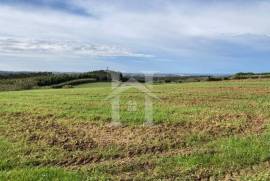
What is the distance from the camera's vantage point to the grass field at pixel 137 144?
12.1m

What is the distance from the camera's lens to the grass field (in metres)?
12.1

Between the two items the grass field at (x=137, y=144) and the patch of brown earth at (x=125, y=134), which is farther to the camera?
the patch of brown earth at (x=125, y=134)

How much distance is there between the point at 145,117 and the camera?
1980 centimetres

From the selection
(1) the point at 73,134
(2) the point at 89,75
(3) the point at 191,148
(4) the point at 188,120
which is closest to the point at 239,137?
(3) the point at 191,148

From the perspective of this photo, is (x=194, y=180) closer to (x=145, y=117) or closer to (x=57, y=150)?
(x=57, y=150)

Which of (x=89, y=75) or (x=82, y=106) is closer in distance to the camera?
(x=82, y=106)

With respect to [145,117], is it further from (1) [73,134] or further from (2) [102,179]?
(2) [102,179]

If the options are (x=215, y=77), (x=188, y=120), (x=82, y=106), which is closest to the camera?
(x=188, y=120)

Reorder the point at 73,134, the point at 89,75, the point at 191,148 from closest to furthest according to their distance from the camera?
the point at 191,148, the point at 73,134, the point at 89,75

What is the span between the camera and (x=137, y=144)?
15.1 meters

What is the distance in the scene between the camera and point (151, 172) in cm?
1207

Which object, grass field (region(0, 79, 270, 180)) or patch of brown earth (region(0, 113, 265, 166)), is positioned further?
patch of brown earth (region(0, 113, 265, 166))

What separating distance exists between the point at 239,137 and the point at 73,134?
566 cm

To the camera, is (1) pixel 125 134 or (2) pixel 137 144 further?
(1) pixel 125 134
